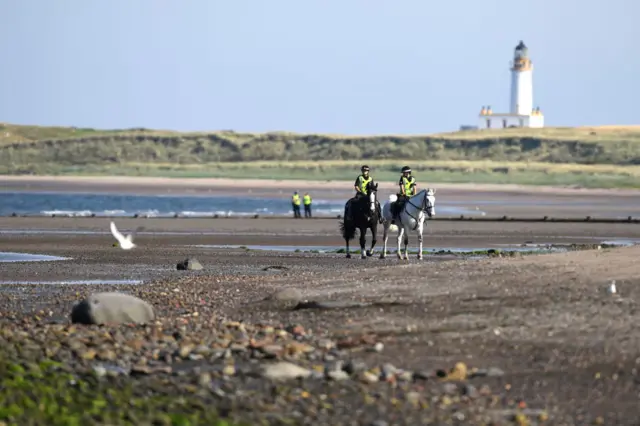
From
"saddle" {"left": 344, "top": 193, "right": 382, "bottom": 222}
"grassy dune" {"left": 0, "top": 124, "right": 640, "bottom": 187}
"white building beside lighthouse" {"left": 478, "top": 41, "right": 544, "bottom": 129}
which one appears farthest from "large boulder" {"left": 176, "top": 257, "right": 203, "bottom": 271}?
"white building beside lighthouse" {"left": 478, "top": 41, "right": 544, "bottom": 129}

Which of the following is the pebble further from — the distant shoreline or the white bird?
the distant shoreline

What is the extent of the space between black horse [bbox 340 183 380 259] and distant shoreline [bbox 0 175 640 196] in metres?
59.5

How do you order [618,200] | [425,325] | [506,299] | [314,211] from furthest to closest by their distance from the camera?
[618,200]
[314,211]
[506,299]
[425,325]

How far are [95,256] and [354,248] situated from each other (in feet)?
23.6

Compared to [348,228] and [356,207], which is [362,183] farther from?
[348,228]

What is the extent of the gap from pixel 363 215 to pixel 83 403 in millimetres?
19859

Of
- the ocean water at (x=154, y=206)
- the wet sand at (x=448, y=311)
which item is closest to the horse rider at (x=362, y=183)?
the wet sand at (x=448, y=311)

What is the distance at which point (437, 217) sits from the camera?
176 feet

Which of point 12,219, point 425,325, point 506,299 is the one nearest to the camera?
point 425,325

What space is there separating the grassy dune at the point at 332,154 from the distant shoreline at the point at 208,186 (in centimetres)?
816

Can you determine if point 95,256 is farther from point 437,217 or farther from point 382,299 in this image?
point 437,217

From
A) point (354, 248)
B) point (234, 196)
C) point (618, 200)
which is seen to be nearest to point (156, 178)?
point (234, 196)

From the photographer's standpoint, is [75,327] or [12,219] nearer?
[75,327]

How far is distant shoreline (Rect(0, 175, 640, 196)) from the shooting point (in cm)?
9704
